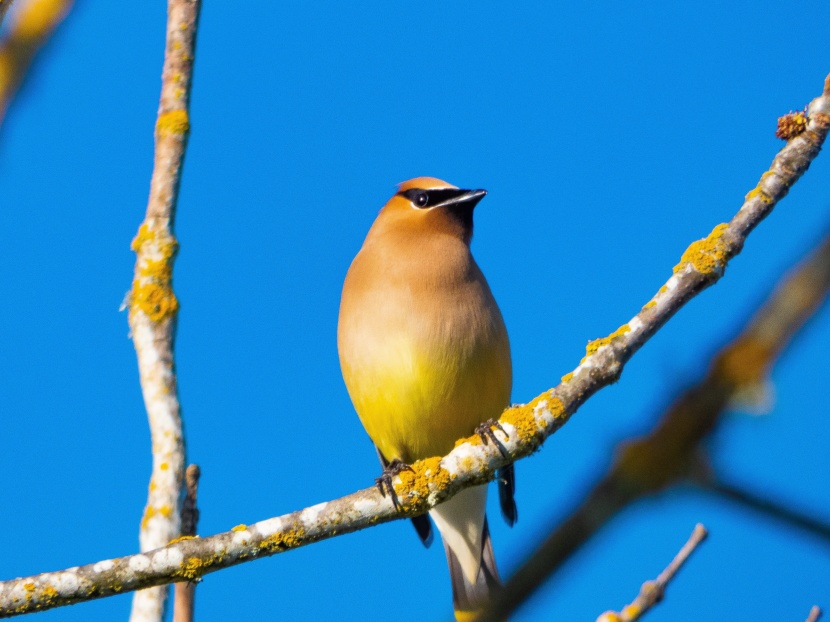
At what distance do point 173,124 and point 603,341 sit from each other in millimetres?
2589

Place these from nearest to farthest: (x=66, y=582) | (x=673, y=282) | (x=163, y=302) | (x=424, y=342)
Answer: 1. (x=66, y=582)
2. (x=673, y=282)
3. (x=163, y=302)
4. (x=424, y=342)

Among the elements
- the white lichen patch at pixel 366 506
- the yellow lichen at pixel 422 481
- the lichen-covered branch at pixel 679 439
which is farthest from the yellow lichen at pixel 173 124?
the lichen-covered branch at pixel 679 439

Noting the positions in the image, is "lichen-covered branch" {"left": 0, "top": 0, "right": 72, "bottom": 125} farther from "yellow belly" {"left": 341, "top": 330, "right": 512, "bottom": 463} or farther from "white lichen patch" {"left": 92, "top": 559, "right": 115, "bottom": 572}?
"yellow belly" {"left": 341, "top": 330, "right": 512, "bottom": 463}

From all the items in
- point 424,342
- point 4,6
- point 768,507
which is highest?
point 4,6

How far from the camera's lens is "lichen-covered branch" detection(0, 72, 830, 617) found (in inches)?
121

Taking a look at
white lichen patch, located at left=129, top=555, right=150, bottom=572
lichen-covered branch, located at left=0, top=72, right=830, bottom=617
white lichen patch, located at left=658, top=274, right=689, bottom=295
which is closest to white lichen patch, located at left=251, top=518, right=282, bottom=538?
lichen-covered branch, located at left=0, top=72, right=830, bottom=617

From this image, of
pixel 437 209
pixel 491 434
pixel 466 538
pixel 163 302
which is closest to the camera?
pixel 491 434

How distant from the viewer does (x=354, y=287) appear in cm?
556

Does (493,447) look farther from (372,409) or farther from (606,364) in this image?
(372,409)

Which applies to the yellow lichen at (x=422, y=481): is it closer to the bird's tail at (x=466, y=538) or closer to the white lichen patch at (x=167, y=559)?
the white lichen patch at (x=167, y=559)

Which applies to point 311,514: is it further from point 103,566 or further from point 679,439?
point 679,439

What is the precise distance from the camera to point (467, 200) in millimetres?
5855

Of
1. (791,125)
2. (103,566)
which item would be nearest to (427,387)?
(103,566)

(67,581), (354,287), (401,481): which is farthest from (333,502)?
(354,287)
